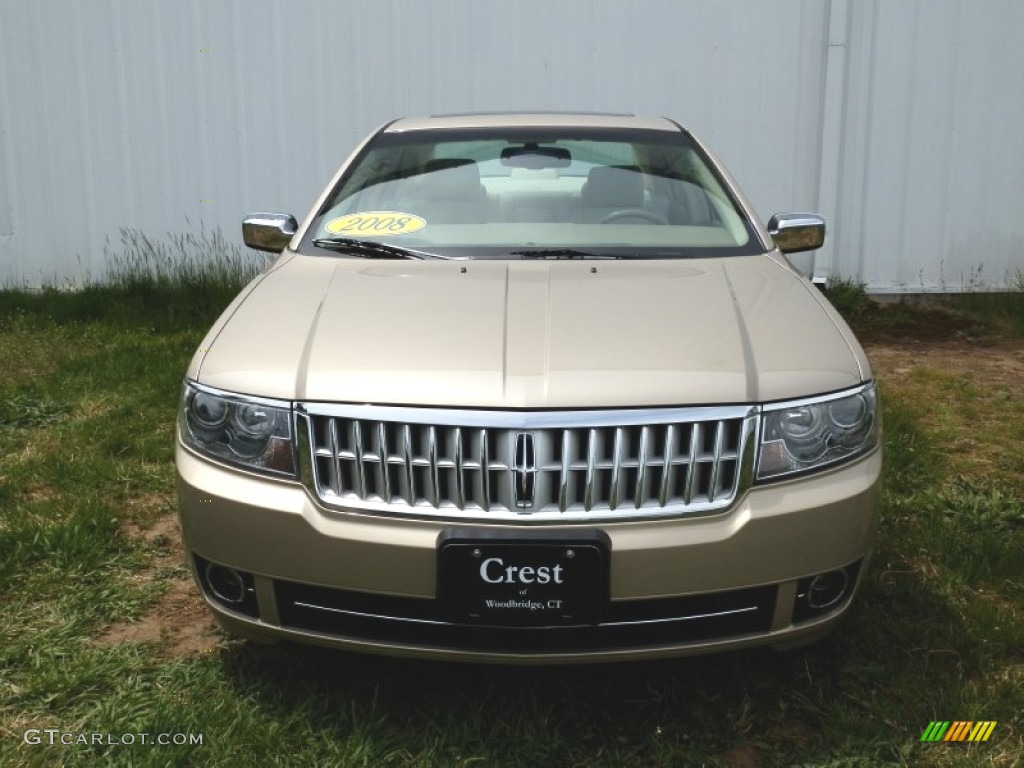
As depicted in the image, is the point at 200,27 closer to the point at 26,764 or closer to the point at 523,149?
the point at 523,149

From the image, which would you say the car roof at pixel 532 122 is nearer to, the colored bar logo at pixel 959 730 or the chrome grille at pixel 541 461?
the chrome grille at pixel 541 461

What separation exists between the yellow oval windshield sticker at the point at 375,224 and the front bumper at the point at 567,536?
3.67 feet

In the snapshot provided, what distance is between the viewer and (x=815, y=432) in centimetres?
226

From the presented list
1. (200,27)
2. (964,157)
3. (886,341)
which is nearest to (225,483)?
(886,341)

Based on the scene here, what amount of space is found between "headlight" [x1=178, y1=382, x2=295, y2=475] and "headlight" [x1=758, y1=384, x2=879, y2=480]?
40.7 inches

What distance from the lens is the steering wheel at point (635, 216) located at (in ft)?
10.8

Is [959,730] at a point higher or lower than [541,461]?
lower

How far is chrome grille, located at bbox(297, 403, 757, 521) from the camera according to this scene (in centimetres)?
210

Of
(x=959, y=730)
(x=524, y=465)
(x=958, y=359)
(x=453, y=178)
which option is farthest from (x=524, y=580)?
Result: (x=958, y=359)

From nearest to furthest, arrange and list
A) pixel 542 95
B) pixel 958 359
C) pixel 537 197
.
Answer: pixel 537 197 < pixel 958 359 < pixel 542 95

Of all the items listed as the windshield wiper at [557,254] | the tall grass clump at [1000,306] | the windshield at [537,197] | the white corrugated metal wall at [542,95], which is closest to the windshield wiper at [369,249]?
the windshield at [537,197]

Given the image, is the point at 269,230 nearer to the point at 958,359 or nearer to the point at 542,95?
the point at 542,95

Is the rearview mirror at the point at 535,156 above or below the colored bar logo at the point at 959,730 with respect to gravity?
above

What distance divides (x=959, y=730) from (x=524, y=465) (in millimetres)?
1227
